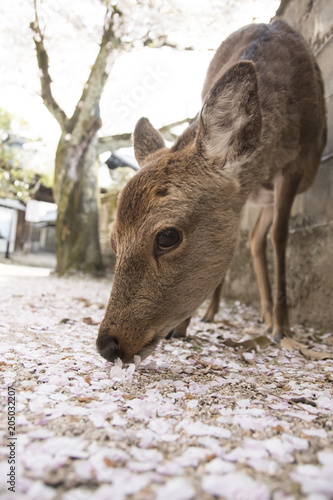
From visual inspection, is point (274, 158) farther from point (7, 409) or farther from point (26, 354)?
point (7, 409)

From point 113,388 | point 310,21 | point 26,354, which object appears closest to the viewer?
point 113,388

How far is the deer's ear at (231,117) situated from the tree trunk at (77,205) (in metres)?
6.82

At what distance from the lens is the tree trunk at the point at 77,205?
873cm

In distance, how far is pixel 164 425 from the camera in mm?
1206

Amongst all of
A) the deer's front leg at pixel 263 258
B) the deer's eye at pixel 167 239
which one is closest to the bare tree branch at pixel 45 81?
the deer's front leg at pixel 263 258

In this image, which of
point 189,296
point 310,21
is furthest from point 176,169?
point 310,21

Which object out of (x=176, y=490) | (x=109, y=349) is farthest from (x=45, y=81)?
(x=176, y=490)

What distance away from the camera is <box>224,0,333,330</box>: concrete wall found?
3.38m

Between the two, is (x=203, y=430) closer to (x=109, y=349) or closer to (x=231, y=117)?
(x=109, y=349)

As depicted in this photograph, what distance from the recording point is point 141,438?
1115 mm

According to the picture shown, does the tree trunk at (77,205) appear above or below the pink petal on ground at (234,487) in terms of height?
above

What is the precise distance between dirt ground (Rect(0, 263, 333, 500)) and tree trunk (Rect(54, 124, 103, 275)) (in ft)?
21.1

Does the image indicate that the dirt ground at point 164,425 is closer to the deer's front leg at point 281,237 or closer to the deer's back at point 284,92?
the deer's front leg at point 281,237

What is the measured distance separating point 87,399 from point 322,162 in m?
3.21
